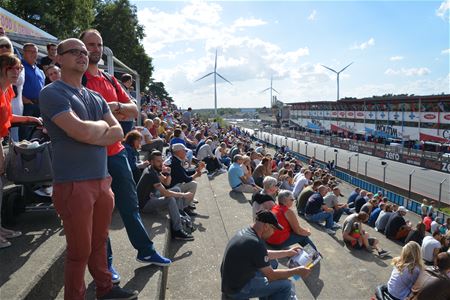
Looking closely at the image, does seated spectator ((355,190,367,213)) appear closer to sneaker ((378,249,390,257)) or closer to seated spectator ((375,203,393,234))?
seated spectator ((375,203,393,234))

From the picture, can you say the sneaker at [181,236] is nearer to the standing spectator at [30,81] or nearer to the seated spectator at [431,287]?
the standing spectator at [30,81]

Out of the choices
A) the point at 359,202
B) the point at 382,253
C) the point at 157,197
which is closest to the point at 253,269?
the point at 157,197

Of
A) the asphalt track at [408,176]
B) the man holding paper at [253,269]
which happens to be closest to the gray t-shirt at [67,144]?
the man holding paper at [253,269]

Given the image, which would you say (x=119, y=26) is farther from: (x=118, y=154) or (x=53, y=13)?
(x=118, y=154)

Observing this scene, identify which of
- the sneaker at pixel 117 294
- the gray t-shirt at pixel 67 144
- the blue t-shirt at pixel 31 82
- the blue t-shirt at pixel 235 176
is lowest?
the blue t-shirt at pixel 235 176

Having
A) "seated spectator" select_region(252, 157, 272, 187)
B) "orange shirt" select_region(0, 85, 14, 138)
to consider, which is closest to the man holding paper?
"orange shirt" select_region(0, 85, 14, 138)

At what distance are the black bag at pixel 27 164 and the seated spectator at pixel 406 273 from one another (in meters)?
4.75

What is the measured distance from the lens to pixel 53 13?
2477 cm

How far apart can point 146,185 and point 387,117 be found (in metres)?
54.4

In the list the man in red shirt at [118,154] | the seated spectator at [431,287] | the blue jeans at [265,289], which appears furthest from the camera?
the seated spectator at [431,287]

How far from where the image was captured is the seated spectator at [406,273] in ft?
16.8

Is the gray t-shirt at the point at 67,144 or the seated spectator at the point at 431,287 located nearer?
the gray t-shirt at the point at 67,144

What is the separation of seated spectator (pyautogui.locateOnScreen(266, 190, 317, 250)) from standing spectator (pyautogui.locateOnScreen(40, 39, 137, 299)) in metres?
3.63

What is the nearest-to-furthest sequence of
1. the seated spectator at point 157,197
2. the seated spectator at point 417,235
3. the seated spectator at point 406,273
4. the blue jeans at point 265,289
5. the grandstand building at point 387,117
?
the blue jeans at point 265,289 < the seated spectator at point 406,273 < the seated spectator at point 157,197 < the seated spectator at point 417,235 < the grandstand building at point 387,117
